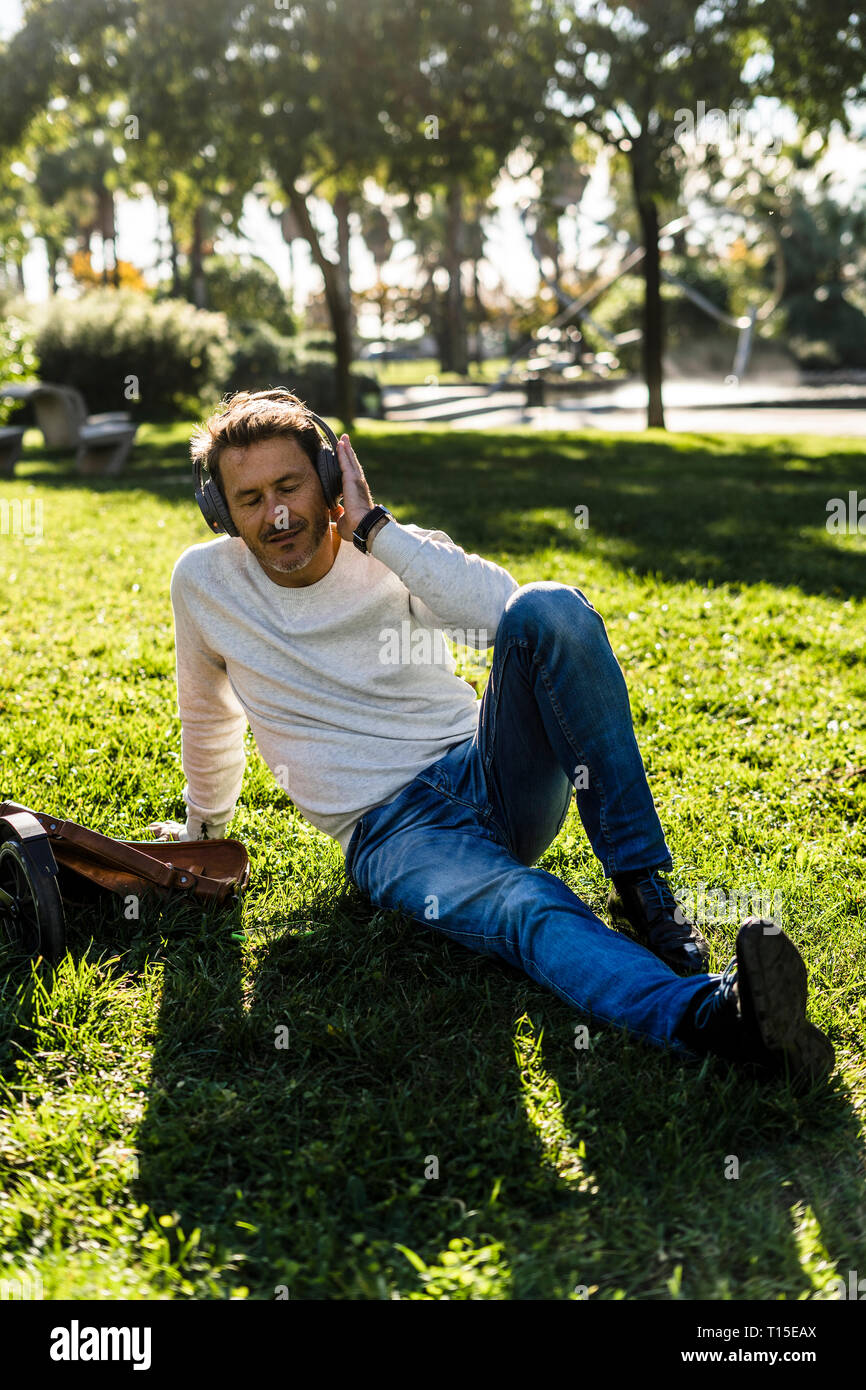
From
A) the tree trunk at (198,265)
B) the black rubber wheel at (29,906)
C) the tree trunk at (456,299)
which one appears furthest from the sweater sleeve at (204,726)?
the tree trunk at (456,299)

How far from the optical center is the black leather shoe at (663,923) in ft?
9.53

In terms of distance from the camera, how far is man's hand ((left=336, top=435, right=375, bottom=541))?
2.95 meters

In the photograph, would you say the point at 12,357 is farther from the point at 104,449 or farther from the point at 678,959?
the point at 678,959

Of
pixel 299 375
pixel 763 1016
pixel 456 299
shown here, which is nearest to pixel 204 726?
pixel 763 1016

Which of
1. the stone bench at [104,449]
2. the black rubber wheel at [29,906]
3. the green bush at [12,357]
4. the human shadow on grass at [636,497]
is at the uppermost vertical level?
the green bush at [12,357]

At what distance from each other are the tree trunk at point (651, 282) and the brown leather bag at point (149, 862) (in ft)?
52.2

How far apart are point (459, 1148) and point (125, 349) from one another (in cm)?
1945

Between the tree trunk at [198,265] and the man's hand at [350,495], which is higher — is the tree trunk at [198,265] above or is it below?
above

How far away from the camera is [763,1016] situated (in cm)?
232

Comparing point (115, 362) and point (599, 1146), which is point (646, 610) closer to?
point (599, 1146)

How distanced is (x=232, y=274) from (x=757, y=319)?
58.6ft

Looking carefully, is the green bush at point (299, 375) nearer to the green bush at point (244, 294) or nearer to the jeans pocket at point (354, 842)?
the green bush at point (244, 294)

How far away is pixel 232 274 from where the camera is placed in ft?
137

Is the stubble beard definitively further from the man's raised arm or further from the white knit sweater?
the man's raised arm
